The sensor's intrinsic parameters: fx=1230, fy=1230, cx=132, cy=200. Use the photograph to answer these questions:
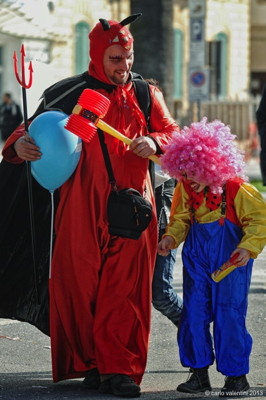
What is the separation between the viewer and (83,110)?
6.05m

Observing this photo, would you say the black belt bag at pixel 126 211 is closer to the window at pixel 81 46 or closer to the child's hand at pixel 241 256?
the child's hand at pixel 241 256

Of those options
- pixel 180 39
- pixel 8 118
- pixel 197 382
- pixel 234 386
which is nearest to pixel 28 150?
pixel 197 382

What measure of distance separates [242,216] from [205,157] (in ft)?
1.12

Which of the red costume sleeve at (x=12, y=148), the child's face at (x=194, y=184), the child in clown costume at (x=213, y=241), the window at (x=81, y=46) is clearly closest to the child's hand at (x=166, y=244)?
the child in clown costume at (x=213, y=241)

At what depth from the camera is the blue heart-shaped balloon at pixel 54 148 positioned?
6125mm

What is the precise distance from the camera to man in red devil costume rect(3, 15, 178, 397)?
6.18m

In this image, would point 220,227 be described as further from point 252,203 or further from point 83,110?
point 83,110

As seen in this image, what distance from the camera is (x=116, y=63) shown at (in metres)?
6.26

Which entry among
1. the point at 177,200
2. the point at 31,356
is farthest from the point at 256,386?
the point at 31,356

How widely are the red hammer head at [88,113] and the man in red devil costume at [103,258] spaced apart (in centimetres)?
16

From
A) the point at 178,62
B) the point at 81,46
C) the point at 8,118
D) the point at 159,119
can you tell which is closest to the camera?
the point at 159,119

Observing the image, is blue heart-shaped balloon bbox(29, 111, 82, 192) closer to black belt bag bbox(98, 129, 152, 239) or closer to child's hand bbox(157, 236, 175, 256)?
black belt bag bbox(98, 129, 152, 239)

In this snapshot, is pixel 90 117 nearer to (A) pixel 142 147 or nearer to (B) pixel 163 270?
(A) pixel 142 147

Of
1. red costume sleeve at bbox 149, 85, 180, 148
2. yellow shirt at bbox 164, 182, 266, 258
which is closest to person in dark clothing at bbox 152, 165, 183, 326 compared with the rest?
red costume sleeve at bbox 149, 85, 180, 148
